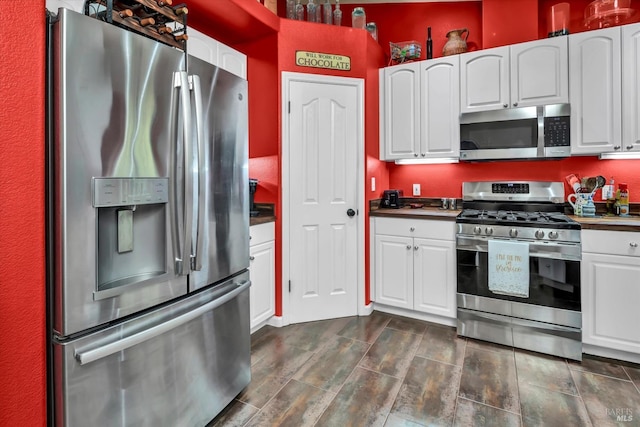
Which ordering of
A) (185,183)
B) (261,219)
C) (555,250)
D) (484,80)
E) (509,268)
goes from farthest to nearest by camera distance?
(484,80) → (261,219) → (509,268) → (555,250) → (185,183)

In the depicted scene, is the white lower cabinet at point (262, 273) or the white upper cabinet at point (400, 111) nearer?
the white lower cabinet at point (262, 273)

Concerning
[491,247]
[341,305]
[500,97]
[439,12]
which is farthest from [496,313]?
[439,12]

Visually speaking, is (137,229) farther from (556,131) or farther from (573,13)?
(573,13)

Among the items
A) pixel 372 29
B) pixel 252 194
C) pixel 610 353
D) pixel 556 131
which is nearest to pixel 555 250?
pixel 610 353

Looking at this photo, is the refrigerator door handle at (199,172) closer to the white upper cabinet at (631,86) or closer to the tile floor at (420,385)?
the tile floor at (420,385)

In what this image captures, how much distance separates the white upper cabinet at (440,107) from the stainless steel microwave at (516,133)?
0.09 meters

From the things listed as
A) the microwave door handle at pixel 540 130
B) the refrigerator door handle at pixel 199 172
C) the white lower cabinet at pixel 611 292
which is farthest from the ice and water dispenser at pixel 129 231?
the microwave door handle at pixel 540 130

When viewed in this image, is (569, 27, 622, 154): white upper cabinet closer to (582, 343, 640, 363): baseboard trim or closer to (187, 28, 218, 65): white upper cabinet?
(582, 343, 640, 363): baseboard trim

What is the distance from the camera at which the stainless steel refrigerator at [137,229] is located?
108cm

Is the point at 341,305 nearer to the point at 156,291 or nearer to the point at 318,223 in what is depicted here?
the point at 318,223

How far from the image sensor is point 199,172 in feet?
4.95

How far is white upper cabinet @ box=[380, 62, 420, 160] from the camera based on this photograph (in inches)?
124

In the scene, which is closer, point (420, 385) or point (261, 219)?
point (420, 385)

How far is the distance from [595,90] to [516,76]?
55cm
